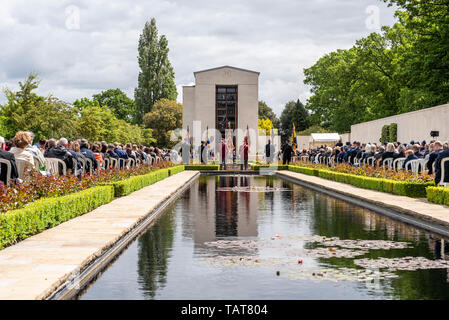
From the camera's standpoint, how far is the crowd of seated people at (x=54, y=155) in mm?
11164

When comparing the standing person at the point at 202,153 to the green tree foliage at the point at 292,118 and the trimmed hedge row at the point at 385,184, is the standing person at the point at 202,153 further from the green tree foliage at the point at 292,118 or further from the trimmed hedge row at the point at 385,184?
the green tree foliage at the point at 292,118

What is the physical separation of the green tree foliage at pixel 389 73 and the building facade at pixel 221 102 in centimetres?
973

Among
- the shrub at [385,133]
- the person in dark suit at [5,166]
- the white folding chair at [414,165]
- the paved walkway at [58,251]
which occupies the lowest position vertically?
the paved walkway at [58,251]

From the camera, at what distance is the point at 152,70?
87.9m

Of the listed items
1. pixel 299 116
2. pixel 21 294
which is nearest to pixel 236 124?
pixel 299 116

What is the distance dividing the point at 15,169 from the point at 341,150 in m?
23.7

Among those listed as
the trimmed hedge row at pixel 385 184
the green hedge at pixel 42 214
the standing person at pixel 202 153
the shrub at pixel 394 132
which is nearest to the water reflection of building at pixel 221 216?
the green hedge at pixel 42 214

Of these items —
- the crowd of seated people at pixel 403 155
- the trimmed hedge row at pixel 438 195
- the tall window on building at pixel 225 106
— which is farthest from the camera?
the tall window on building at pixel 225 106

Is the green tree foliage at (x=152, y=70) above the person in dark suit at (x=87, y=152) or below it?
above

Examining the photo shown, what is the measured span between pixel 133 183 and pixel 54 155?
4.33m

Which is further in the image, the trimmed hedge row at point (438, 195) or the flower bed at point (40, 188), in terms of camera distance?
the trimmed hedge row at point (438, 195)

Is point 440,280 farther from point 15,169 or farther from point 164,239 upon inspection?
point 15,169

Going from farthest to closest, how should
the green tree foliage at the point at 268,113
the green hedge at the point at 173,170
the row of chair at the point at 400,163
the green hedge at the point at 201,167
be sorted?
the green tree foliage at the point at 268,113
the green hedge at the point at 201,167
the green hedge at the point at 173,170
the row of chair at the point at 400,163
